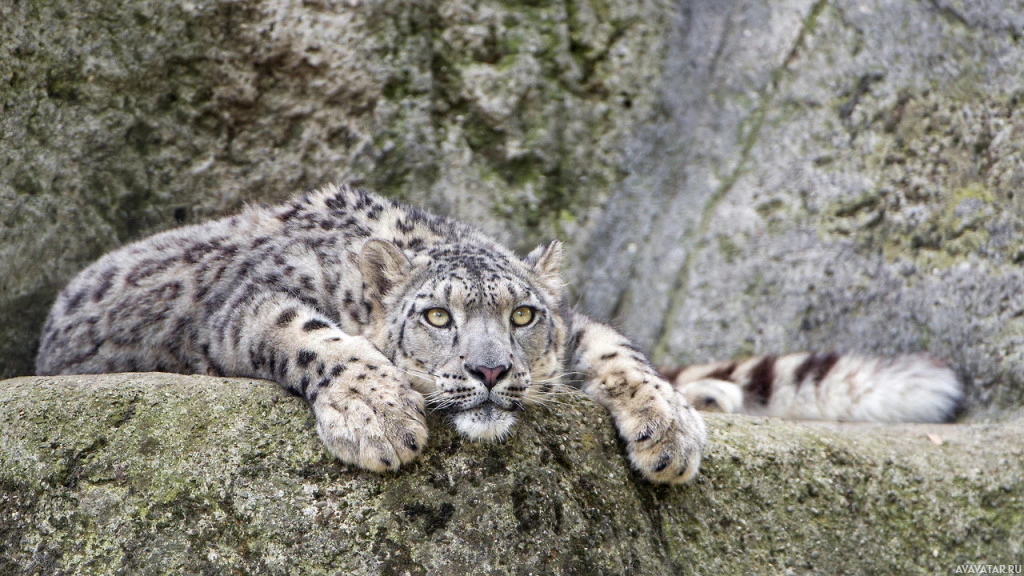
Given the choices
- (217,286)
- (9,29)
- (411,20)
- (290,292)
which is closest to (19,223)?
(9,29)

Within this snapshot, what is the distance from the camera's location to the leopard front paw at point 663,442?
3.20 m

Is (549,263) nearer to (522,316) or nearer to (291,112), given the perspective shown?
(522,316)

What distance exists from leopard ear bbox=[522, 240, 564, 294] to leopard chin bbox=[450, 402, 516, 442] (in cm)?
91

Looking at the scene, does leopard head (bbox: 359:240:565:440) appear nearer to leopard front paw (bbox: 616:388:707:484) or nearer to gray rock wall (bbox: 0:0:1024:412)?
leopard front paw (bbox: 616:388:707:484)

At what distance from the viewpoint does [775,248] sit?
538 centimetres

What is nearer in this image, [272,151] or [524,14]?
[272,151]

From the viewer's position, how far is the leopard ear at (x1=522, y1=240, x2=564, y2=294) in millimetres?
3865

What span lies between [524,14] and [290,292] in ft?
8.21

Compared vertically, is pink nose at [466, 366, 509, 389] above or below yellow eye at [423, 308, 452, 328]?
below

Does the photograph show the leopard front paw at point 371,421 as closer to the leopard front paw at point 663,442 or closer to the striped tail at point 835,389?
the leopard front paw at point 663,442

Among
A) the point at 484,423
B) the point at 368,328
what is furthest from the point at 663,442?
the point at 368,328

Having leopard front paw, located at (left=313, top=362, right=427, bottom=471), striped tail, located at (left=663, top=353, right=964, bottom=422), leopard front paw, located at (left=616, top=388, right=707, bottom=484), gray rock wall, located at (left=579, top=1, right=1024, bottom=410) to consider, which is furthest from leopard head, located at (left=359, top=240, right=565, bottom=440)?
gray rock wall, located at (left=579, top=1, right=1024, bottom=410)

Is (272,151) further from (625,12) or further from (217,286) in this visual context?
(625,12)

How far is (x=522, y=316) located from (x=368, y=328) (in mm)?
569
